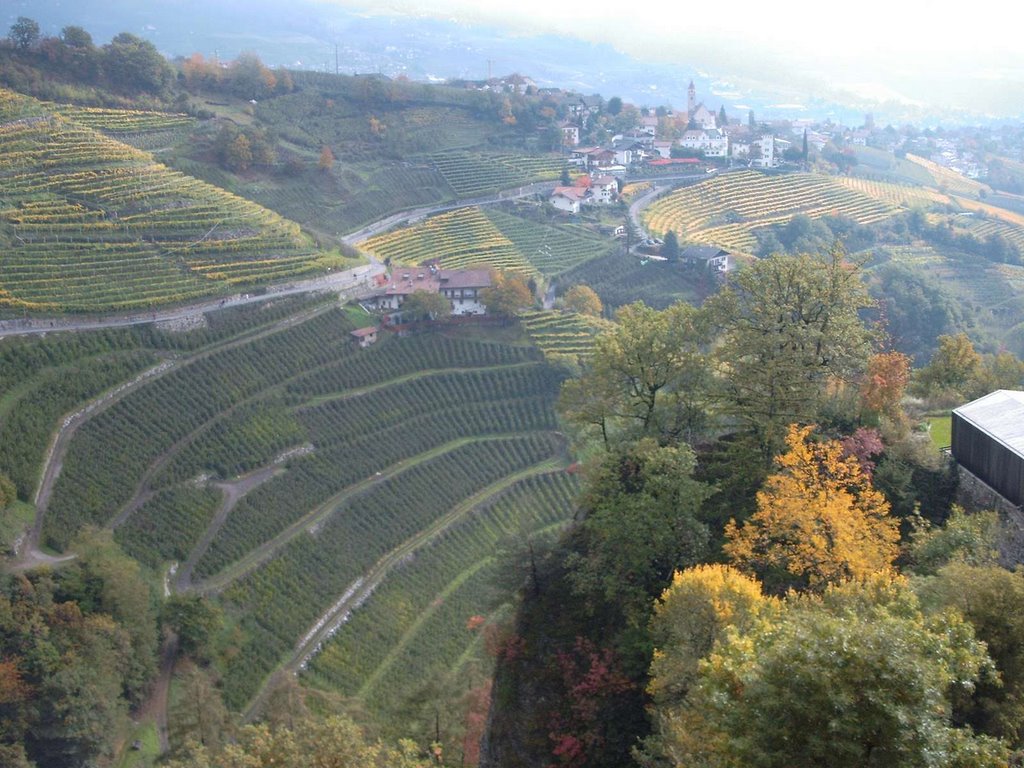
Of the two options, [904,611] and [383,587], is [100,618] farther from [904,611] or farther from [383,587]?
[904,611]

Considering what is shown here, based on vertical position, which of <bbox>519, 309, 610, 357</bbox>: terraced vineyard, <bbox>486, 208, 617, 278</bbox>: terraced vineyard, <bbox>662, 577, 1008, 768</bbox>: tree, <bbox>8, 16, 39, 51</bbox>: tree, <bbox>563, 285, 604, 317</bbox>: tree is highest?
<bbox>8, 16, 39, 51</bbox>: tree

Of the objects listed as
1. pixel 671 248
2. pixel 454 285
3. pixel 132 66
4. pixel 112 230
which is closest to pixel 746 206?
pixel 671 248

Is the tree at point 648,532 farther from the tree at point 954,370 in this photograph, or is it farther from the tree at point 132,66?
the tree at point 132,66

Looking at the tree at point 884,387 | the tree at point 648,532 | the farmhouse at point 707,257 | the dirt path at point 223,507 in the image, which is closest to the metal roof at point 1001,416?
the tree at point 884,387

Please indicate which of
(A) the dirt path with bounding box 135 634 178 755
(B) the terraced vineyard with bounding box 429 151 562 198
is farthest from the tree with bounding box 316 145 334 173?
(A) the dirt path with bounding box 135 634 178 755

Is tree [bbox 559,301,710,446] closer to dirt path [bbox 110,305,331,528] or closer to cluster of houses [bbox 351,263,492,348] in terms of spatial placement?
dirt path [bbox 110,305,331,528]

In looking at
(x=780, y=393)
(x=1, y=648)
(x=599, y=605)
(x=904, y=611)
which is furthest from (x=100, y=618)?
(x=904, y=611)

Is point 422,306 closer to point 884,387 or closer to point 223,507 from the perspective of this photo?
point 223,507
